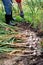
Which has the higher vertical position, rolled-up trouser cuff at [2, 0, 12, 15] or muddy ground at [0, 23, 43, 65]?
rolled-up trouser cuff at [2, 0, 12, 15]

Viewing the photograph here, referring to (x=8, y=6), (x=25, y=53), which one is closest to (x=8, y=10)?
(x=8, y=6)

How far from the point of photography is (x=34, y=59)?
3137 mm

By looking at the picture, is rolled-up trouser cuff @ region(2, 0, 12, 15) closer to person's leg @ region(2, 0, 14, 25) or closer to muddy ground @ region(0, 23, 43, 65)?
person's leg @ region(2, 0, 14, 25)

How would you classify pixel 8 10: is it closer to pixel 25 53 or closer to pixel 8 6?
pixel 8 6

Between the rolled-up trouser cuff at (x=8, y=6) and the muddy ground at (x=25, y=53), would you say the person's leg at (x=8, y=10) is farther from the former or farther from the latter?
the muddy ground at (x=25, y=53)

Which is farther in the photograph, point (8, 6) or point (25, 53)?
point (8, 6)

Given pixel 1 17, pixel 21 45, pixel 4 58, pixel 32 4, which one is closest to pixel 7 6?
pixel 1 17

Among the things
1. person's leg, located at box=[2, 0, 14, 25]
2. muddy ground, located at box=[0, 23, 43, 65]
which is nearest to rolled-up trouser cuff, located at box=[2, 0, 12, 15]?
person's leg, located at box=[2, 0, 14, 25]

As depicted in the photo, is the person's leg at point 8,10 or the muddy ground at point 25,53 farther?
the person's leg at point 8,10

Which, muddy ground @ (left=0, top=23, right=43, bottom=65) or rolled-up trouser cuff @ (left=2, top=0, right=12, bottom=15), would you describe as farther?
rolled-up trouser cuff @ (left=2, top=0, right=12, bottom=15)

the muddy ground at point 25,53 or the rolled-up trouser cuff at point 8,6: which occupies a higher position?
the rolled-up trouser cuff at point 8,6

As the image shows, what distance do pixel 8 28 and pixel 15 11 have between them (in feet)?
3.99

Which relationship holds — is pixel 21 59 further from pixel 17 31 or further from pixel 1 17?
pixel 1 17

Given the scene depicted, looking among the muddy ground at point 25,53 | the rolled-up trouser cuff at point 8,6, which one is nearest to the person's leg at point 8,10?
the rolled-up trouser cuff at point 8,6
